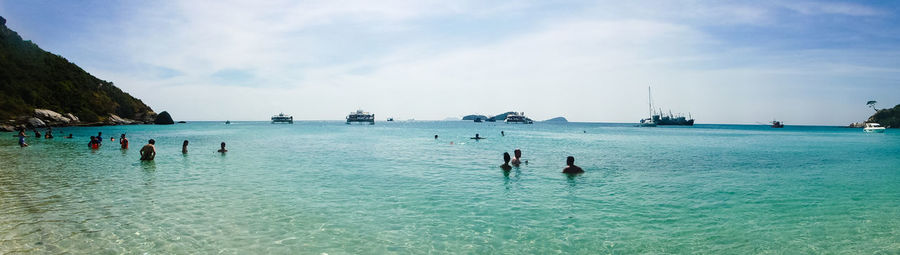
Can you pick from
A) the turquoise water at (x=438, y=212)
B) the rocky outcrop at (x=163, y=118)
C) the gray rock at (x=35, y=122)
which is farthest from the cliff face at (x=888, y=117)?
the rocky outcrop at (x=163, y=118)

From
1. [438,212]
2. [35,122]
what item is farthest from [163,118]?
[438,212]

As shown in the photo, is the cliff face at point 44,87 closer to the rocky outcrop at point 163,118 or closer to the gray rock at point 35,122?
the gray rock at point 35,122

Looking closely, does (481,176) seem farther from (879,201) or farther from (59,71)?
(59,71)

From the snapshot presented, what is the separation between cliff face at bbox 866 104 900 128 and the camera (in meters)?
175

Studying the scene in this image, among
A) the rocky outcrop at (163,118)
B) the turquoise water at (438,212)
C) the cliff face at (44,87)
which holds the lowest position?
the turquoise water at (438,212)

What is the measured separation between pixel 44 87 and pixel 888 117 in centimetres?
30264

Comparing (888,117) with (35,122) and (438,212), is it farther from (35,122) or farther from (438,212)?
(35,122)

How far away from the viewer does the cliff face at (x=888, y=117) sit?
175 metres

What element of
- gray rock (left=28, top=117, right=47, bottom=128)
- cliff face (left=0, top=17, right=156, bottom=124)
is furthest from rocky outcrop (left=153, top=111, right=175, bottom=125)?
gray rock (left=28, top=117, right=47, bottom=128)

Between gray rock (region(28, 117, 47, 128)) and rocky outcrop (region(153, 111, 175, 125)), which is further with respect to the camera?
rocky outcrop (region(153, 111, 175, 125))

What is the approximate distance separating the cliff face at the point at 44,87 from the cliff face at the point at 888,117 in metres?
286

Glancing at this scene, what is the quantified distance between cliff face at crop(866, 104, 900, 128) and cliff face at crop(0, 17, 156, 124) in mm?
285542

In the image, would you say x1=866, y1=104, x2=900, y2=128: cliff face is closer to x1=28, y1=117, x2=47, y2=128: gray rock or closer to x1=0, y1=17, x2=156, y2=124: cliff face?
x1=28, y1=117, x2=47, y2=128: gray rock

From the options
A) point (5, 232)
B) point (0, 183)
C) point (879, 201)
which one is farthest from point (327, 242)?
point (879, 201)
